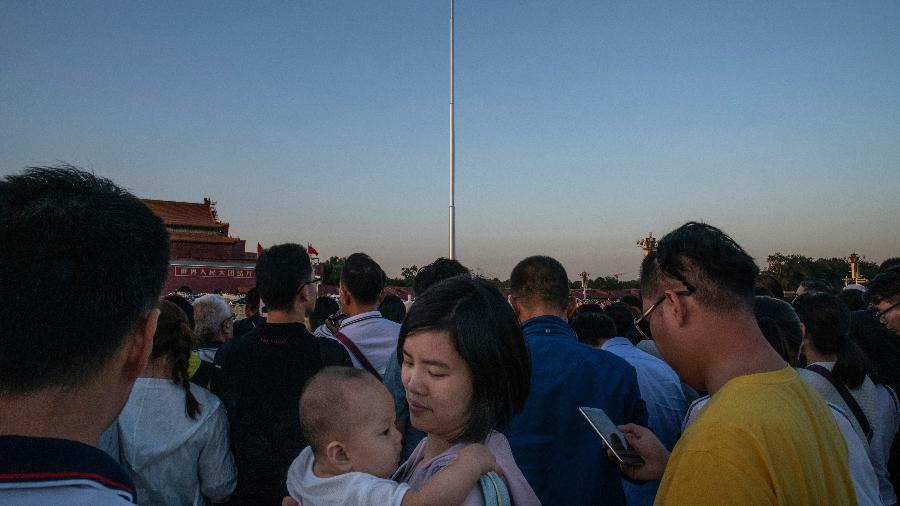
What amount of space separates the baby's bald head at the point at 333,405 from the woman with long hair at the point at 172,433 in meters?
1.17

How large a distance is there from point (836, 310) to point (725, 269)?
1.96 meters

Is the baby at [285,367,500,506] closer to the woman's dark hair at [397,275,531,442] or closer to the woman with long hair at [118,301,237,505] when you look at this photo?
the woman's dark hair at [397,275,531,442]

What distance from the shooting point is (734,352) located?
1627 mm

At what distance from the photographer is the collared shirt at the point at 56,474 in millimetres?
820

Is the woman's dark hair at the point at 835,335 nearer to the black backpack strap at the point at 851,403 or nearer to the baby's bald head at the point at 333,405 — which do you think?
the black backpack strap at the point at 851,403

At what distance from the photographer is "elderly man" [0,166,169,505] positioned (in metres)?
0.86

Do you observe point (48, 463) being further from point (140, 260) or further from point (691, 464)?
point (691, 464)

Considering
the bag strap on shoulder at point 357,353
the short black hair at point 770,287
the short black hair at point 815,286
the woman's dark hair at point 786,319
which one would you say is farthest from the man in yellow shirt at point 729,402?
the short black hair at point 815,286

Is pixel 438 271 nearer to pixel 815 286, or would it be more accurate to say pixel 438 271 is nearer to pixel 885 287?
pixel 885 287

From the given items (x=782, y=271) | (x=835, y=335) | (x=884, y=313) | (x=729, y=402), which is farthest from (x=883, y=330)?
(x=782, y=271)

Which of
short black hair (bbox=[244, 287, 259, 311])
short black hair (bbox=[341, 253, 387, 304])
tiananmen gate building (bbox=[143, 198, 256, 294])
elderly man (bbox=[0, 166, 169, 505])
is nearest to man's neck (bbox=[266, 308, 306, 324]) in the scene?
short black hair (bbox=[341, 253, 387, 304])

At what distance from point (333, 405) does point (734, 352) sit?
127 centimetres

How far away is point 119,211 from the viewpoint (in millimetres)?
1057

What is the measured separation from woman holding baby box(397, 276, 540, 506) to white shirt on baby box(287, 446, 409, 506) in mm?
116
